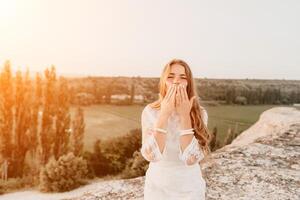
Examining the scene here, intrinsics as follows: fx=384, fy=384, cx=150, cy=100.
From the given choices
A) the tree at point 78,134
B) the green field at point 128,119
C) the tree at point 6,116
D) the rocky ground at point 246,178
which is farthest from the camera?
the green field at point 128,119

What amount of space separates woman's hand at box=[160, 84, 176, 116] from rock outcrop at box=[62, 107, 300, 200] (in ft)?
5.10

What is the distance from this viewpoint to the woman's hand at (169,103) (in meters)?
1.77

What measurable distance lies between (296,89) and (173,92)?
18.0 m

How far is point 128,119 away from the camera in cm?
1892

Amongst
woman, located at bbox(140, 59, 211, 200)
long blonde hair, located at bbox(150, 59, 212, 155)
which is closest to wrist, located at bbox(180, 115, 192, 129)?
woman, located at bbox(140, 59, 211, 200)

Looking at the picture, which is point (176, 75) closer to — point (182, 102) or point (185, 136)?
point (182, 102)

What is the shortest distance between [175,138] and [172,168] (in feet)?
0.48

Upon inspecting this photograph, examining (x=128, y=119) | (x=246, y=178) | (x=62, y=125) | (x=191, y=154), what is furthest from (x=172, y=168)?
(x=128, y=119)

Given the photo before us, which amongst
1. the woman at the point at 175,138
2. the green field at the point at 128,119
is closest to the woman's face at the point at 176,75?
the woman at the point at 175,138

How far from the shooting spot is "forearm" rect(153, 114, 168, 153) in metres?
1.79

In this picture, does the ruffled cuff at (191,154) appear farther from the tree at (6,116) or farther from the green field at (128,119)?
the tree at (6,116)

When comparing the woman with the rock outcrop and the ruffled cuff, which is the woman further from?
the rock outcrop

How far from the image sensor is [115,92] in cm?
2119

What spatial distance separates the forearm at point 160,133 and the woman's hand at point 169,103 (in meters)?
0.02
